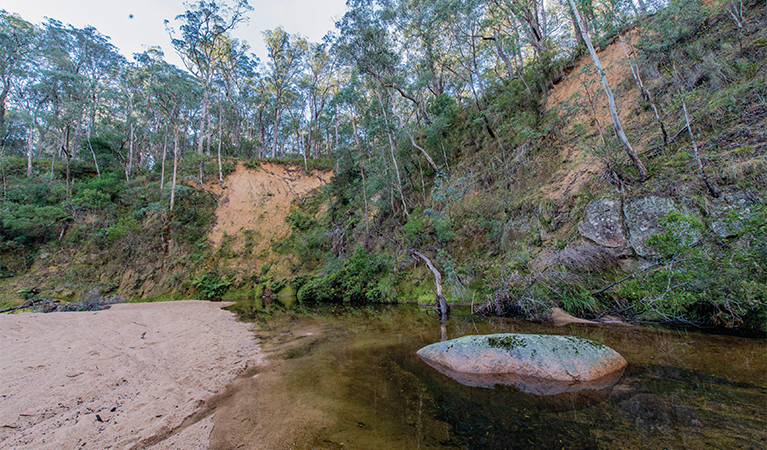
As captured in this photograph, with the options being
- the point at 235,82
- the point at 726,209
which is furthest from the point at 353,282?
the point at 235,82

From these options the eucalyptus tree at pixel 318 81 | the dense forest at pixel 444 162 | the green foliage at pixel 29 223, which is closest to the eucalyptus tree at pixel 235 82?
Result: the dense forest at pixel 444 162

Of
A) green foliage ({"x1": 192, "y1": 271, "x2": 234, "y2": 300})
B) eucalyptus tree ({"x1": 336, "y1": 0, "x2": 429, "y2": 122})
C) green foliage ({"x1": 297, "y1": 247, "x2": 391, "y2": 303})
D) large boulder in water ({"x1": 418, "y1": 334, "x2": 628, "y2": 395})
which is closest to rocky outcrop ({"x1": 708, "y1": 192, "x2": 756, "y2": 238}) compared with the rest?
large boulder in water ({"x1": 418, "y1": 334, "x2": 628, "y2": 395})

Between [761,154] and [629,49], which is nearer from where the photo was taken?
[761,154]

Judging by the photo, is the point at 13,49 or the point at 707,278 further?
the point at 13,49

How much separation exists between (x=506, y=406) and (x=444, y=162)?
47.0ft

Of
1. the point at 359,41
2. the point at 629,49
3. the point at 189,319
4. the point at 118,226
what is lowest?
the point at 189,319

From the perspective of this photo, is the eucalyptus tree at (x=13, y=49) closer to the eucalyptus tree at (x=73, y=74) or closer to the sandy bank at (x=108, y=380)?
the eucalyptus tree at (x=73, y=74)

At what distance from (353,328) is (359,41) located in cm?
1566

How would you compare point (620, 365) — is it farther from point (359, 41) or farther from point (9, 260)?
point (9, 260)

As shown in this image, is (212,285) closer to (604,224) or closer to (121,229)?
(121,229)

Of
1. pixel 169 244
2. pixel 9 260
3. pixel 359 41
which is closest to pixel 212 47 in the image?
pixel 359 41

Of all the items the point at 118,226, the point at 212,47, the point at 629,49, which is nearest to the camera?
the point at 629,49

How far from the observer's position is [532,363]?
12.0 feet

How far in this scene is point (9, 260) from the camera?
49.8 ft
